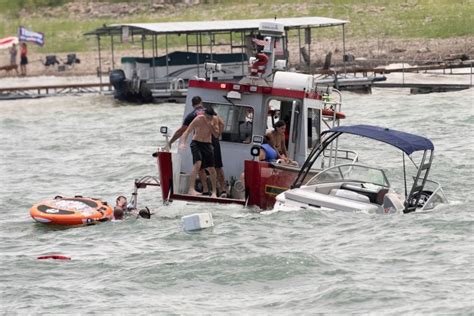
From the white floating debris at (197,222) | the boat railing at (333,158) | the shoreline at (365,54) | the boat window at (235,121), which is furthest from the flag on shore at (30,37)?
the white floating debris at (197,222)

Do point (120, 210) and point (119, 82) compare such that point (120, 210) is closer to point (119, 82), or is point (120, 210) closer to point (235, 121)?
point (235, 121)

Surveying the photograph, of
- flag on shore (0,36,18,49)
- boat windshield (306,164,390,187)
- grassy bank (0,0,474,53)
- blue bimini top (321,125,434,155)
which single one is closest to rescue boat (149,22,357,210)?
boat windshield (306,164,390,187)

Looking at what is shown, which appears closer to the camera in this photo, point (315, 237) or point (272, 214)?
point (315, 237)

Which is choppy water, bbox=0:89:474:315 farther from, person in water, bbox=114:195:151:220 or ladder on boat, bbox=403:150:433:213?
ladder on boat, bbox=403:150:433:213

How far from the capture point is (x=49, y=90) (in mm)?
55344

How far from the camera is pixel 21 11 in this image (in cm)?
7362

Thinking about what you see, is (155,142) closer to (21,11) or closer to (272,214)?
(272,214)

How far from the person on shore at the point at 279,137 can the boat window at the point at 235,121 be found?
1.33 feet

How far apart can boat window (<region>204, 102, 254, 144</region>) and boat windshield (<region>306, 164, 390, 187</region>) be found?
164cm

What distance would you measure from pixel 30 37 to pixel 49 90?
795 centimetres

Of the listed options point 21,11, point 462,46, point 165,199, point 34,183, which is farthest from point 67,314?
point 21,11

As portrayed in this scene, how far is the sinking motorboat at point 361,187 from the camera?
2112cm

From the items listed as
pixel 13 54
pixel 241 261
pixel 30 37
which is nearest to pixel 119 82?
pixel 30 37

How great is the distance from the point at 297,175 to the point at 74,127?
72.1ft
